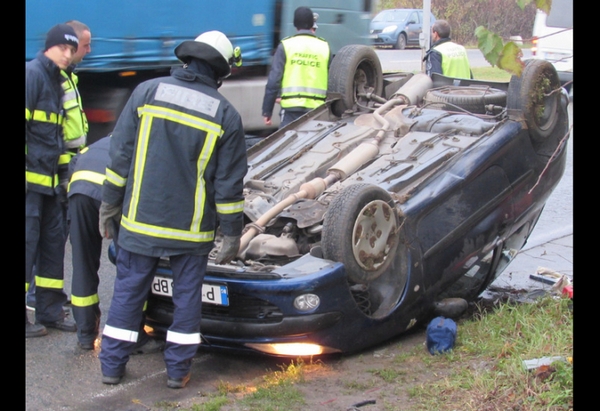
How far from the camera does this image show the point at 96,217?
14.5 ft

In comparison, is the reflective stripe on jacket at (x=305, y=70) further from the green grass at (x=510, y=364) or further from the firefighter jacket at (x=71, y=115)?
the green grass at (x=510, y=364)

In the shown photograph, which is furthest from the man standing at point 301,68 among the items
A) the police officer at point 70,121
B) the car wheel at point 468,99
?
the police officer at point 70,121

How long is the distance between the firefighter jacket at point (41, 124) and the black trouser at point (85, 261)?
42 cm

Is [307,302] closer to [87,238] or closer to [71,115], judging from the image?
[87,238]

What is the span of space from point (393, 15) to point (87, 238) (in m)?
23.3

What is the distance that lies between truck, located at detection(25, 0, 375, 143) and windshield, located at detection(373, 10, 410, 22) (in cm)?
1590

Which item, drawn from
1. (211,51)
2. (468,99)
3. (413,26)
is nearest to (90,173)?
(211,51)

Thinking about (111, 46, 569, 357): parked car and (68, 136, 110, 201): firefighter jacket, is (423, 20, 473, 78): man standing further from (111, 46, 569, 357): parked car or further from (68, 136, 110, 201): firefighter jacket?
(68, 136, 110, 201): firefighter jacket

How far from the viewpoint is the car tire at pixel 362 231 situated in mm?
4055

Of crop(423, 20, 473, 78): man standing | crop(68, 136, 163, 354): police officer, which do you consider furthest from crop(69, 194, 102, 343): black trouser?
crop(423, 20, 473, 78): man standing

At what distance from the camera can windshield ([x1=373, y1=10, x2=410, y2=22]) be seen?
1030 inches

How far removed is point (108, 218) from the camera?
409 cm

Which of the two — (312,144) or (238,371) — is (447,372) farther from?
(312,144)

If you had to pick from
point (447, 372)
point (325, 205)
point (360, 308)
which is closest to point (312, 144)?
point (325, 205)
